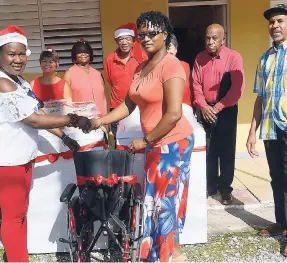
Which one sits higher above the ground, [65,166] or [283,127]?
[283,127]

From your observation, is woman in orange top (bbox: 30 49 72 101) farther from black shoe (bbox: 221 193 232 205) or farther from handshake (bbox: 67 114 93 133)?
black shoe (bbox: 221 193 232 205)

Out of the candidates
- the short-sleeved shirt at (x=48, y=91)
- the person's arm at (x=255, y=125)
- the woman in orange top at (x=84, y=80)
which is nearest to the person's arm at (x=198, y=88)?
the person's arm at (x=255, y=125)

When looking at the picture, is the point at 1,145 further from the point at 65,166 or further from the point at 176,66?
the point at 176,66

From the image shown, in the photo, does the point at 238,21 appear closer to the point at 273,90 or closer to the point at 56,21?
the point at 56,21

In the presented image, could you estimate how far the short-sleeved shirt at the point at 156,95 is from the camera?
9.20 ft

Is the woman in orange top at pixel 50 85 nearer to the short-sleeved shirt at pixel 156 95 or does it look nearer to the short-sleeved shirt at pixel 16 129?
the short-sleeved shirt at pixel 16 129

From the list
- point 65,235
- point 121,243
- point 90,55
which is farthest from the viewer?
point 90,55

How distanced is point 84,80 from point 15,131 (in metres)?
2.02

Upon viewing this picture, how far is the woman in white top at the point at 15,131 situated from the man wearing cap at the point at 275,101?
1521 millimetres

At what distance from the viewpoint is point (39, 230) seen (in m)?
3.55

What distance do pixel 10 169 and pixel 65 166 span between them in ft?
2.05

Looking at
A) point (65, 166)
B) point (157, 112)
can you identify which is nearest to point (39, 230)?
point (65, 166)

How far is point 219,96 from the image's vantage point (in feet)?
14.2

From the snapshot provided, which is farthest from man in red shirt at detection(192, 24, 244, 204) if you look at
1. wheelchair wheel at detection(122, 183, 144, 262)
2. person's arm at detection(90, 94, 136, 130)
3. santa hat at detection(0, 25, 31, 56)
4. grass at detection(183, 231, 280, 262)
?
santa hat at detection(0, 25, 31, 56)
